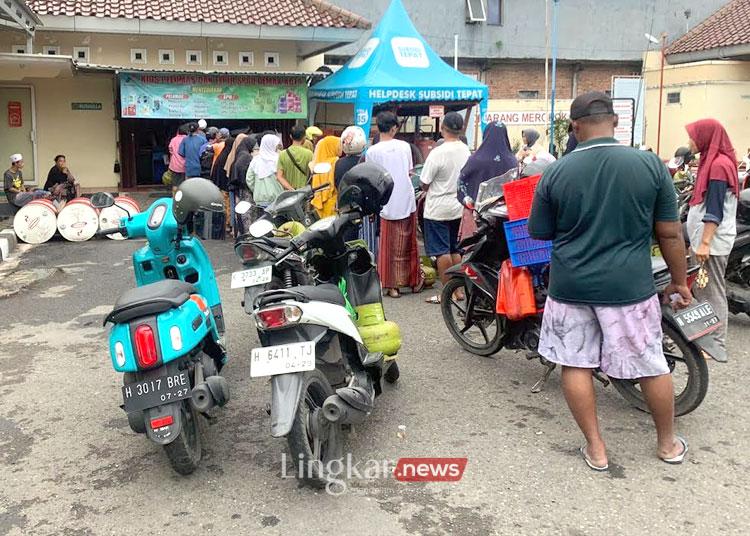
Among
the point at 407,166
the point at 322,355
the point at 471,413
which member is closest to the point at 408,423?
the point at 471,413

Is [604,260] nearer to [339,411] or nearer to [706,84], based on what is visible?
[339,411]

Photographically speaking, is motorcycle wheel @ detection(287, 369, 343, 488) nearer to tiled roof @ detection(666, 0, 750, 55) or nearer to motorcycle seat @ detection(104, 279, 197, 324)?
motorcycle seat @ detection(104, 279, 197, 324)

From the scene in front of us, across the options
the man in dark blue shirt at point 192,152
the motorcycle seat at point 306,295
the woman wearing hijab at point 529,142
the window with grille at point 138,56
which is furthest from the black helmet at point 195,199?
the window with grille at point 138,56

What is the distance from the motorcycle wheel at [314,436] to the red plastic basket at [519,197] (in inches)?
66.8

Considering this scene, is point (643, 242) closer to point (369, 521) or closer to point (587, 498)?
point (587, 498)

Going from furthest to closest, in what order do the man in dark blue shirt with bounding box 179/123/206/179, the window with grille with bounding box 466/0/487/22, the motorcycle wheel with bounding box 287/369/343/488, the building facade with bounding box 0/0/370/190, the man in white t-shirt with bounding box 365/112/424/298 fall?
the window with grille with bounding box 466/0/487/22 < the building facade with bounding box 0/0/370/190 < the man in dark blue shirt with bounding box 179/123/206/179 < the man in white t-shirt with bounding box 365/112/424/298 < the motorcycle wheel with bounding box 287/369/343/488

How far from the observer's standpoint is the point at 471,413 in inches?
175

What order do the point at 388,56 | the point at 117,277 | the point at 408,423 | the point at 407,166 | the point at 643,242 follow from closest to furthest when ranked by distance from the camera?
the point at 643,242
the point at 408,423
the point at 407,166
the point at 117,277
the point at 388,56

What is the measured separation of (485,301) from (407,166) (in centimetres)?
232

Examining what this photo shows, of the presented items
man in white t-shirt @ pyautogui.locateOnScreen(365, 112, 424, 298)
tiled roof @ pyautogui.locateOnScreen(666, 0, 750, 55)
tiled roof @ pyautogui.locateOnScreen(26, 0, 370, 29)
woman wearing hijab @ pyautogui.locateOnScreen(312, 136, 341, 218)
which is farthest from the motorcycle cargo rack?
tiled roof @ pyautogui.locateOnScreen(666, 0, 750, 55)

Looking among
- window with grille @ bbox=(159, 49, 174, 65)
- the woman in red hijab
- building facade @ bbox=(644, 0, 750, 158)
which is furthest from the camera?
building facade @ bbox=(644, 0, 750, 158)

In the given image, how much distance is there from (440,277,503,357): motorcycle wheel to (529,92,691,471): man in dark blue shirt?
145 centimetres

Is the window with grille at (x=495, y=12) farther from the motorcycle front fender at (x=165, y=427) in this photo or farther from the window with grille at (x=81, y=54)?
the motorcycle front fender at (x=165, y=427)

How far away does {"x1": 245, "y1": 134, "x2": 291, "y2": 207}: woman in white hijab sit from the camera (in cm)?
923
